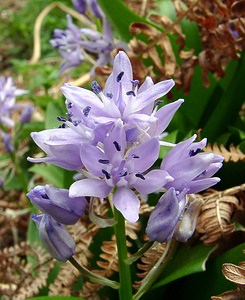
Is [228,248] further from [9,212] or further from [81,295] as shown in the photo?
[9,212]

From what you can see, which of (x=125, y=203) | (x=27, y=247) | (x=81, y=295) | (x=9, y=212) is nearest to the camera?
(x=125, y=203)

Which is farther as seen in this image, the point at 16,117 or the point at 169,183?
the point at 16,117

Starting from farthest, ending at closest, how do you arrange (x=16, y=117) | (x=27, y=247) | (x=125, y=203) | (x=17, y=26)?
(x=17, y=26) → (x=16, y=117) → (x=27, y=247) → (x=125, y=203)

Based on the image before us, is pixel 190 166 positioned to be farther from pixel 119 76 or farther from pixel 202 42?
pixel 202 42

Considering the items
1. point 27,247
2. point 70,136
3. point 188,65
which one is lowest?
point 27,247

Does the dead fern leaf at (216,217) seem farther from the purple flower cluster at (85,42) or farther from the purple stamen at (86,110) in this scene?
the purple flower cluster at (85,42)

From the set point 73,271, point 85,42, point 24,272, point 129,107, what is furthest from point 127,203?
point 85,42

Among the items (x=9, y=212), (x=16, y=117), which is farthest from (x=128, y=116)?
(x=16, y=117)

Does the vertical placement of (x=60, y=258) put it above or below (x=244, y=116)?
above

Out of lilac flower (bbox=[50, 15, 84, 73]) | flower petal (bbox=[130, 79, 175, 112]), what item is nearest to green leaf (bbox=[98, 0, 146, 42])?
lilac flower (bbox=[50, 15, 84, 73])
